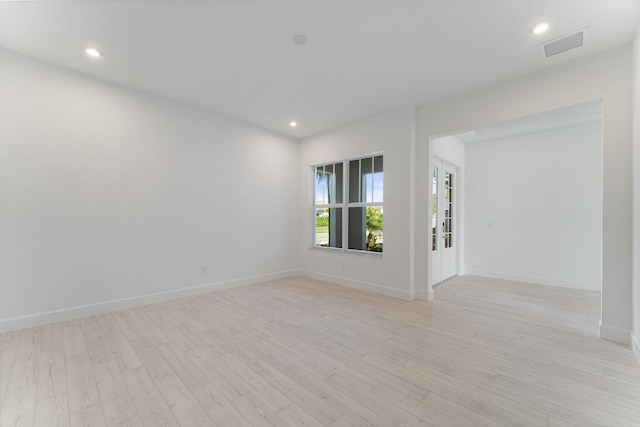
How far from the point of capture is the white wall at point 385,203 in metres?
4.06

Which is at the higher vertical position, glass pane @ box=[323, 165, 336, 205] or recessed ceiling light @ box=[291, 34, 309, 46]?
recessed ceiling light @ box=[291, 34, 309, 46]

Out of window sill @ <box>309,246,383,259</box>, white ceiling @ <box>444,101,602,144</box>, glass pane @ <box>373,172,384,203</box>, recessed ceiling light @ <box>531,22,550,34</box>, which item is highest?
Result: recessed ceiling light @ <box>531,22,550,34</box>

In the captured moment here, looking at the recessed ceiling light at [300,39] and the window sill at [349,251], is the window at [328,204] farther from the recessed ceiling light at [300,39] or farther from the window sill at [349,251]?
the recessed ceiling light at [300,39]

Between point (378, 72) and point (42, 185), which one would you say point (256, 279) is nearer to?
point (42, 185)

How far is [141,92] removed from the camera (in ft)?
12.1

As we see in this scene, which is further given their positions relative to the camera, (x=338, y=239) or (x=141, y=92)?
(x=338, y=239)

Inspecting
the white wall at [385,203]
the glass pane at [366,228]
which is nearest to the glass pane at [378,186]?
the glass pane at [366,228]

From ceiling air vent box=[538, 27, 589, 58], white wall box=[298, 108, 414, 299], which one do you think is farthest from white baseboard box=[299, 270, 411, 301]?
ceiling air vent box=[538, 27, 589, 58]

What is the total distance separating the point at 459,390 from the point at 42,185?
4.69 m

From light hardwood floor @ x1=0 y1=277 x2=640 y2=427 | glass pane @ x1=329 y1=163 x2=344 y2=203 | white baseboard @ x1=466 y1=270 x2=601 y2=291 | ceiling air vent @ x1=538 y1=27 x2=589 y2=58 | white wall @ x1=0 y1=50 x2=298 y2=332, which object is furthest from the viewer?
glass pane @ x1=329 y1=163 x2=344 y2=203

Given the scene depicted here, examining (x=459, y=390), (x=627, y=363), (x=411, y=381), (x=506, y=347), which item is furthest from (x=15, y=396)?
(x=627, y=363)

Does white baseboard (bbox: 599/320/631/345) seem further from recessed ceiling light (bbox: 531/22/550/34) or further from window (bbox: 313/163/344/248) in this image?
window (bbox: 313/163/344/248)

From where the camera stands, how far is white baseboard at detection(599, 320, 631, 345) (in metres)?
2.58

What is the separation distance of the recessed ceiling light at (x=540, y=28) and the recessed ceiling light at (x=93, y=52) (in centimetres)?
443
